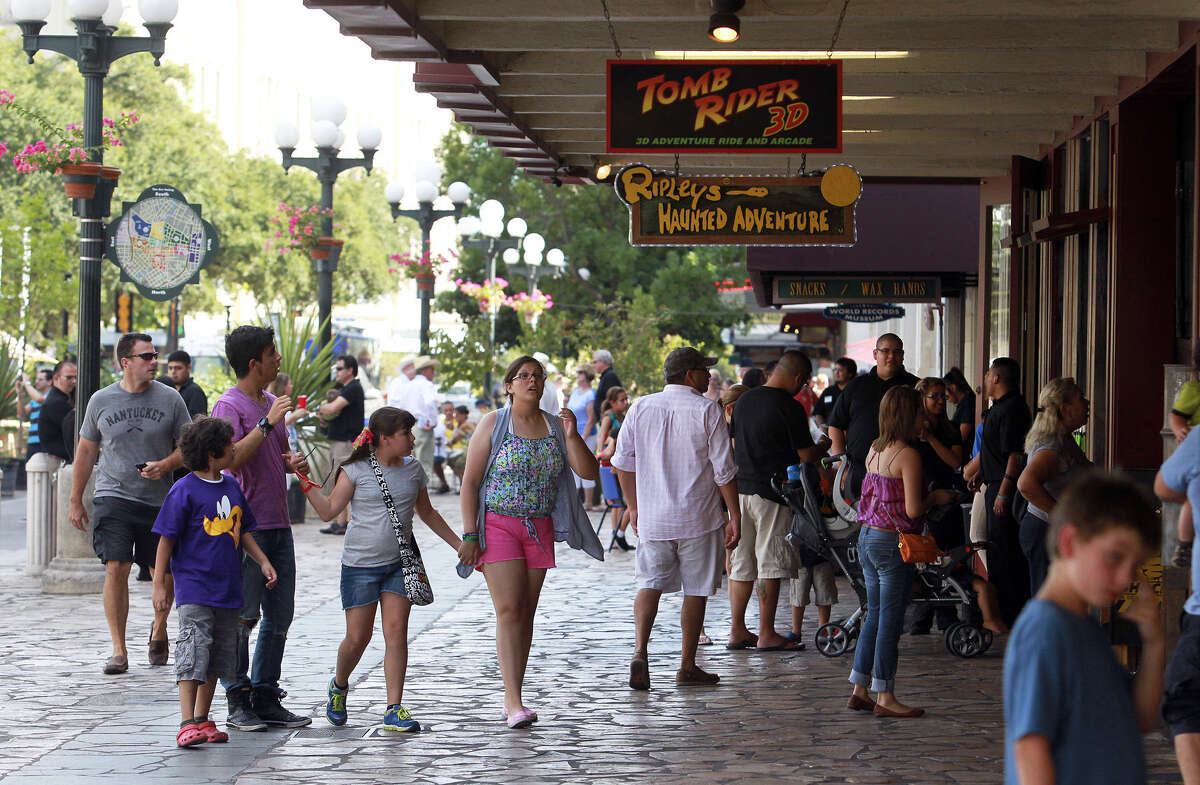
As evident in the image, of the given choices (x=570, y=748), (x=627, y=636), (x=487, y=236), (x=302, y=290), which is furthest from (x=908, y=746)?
(x=302, y=290)

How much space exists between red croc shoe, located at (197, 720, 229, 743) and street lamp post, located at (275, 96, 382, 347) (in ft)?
39.0

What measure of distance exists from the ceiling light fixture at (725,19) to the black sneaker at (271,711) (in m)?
4.04

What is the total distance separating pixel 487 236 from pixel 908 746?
21.2m

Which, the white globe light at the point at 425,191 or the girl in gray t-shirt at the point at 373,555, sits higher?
the white globe light at the point at 425,191

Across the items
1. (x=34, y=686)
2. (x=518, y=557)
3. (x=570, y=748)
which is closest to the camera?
(x=570, y=748)

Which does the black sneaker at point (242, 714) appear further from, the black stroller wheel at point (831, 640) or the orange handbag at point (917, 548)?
the black stroller wheel at point (831, 640)

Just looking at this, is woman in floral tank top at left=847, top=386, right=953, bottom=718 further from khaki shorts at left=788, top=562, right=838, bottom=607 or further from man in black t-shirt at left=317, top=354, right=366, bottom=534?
man in black t-shirt at left=317, top=354, right=366, bottom=534

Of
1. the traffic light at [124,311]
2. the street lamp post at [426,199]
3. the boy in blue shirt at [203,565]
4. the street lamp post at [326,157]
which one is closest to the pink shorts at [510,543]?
the boy in blue shirt at [203,565]

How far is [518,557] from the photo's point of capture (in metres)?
7.61

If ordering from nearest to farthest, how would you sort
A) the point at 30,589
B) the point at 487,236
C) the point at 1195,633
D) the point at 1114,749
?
the point at 1114,749
the point at 1195,633
the point at 30,589
the point at 487,236

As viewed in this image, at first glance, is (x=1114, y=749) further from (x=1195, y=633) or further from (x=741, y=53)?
(x=741, y=53)

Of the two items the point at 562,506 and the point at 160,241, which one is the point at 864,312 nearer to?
the point at 160,241

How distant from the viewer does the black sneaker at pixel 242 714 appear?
7.38 m

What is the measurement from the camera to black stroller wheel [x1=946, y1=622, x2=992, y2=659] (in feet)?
31.5
